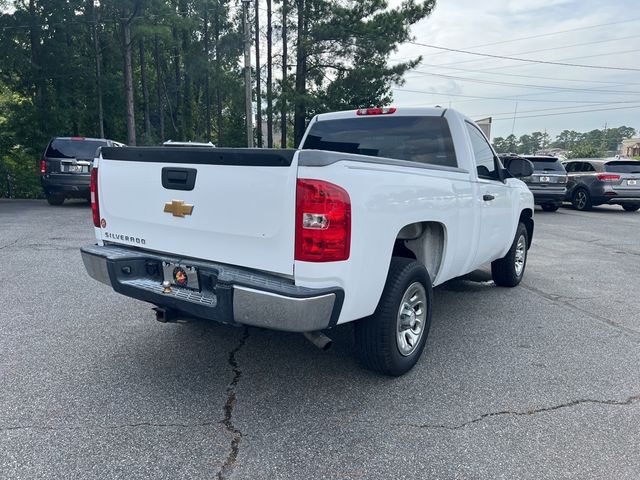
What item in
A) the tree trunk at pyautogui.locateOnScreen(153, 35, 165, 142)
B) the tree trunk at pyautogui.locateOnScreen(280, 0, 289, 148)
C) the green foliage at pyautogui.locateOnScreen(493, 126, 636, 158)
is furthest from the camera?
the green foliage at pyautogui.locateOnScreen(493, 126, 636, 158)

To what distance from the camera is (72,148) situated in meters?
12.5

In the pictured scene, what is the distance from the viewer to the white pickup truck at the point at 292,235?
8.60 feet

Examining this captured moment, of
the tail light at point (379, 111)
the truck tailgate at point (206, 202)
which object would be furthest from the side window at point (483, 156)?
the truck tailgate at point (206, 202)

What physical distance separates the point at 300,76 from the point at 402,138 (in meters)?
22.2

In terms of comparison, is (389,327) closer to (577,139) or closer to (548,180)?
(548,180)

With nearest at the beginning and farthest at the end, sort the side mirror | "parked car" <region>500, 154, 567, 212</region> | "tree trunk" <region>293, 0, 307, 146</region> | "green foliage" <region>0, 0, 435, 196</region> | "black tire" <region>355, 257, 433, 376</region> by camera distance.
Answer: "black tire" <region>355, 257, 433, 376</region> → the side mirror → "parked car" <region>500, 154, 567, 212</region> → "green foliage" <region>0, 0, 435, 196</region> → "tree trunk" <region>293, 0, 307, 146</region>

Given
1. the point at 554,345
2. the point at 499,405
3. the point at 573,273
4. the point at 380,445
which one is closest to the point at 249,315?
the point at 380,445

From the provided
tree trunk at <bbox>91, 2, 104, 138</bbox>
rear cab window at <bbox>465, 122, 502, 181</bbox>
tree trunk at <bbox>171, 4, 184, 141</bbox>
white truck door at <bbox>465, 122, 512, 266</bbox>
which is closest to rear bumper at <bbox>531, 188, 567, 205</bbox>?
white truck door at <bbox>465, 122, 512, 266</bbox>

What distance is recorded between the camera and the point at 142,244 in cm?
339

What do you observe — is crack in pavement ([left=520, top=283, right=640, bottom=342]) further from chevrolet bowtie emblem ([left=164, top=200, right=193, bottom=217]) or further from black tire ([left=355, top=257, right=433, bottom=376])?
chevrolet bowtie emblem ([left=164, top=200, right=193, bottom=217])

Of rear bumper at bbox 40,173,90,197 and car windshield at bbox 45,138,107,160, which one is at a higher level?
car windshield at bbox 45,138,107,160

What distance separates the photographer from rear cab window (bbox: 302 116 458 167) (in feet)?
14.4

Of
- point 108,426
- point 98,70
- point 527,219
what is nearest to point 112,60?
point 98,70

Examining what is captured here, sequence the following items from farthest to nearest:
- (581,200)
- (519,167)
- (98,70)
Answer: (98,70) < (581,200) < (519,167)
